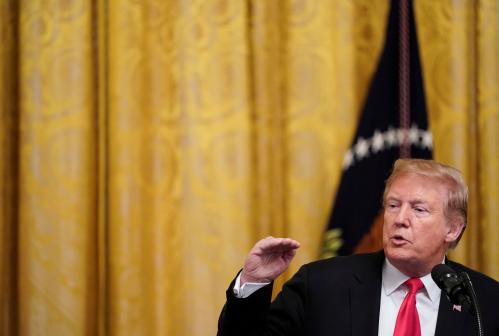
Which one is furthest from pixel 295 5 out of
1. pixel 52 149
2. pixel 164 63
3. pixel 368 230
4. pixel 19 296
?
pixel 19 296

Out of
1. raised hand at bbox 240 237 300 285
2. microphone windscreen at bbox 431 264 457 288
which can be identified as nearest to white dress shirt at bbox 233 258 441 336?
raised hand at bbox 240 237 300 285

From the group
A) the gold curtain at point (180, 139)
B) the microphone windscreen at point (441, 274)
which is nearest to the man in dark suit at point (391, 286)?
the microphone windscreen at point (441, 274)

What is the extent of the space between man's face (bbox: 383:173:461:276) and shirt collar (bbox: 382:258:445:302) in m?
0.02

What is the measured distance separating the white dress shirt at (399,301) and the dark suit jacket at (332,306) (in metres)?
0.03

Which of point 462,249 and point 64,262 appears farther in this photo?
point 462,249

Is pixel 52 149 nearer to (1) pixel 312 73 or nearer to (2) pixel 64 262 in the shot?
(2) pixel 64 262

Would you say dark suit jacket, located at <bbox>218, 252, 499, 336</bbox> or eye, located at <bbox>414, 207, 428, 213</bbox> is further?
eye, located at <bbox>414, 207, 428, 213</bbox>

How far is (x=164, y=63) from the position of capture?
2.91 m

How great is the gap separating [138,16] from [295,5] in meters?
0.71

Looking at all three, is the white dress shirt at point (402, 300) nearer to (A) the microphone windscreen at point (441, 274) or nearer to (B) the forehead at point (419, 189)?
(B) the forehead at point (419, 189)

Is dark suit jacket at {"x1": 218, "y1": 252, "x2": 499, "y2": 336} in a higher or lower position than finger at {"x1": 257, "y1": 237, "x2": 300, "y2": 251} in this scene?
lower

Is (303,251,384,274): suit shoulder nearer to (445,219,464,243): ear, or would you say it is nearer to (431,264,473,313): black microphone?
(445,219,464,243): ear

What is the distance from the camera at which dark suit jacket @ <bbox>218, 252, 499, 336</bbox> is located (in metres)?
2.01

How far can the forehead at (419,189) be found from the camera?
2.13 m
